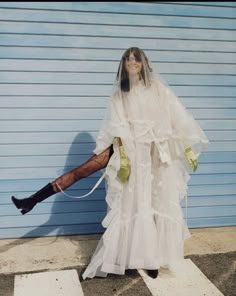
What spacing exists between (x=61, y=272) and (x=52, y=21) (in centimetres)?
233

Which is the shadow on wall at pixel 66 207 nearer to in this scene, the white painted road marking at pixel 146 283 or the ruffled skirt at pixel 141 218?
the white painted road marking at pixel 146 283

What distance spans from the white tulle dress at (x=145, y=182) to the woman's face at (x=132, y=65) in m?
0.13

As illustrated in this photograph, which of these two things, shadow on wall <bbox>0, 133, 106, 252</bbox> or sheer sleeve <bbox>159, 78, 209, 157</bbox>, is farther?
shadow on wall <bbox>0, 133, 106, 252</bbox>

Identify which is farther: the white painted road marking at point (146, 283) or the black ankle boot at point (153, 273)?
the black ankle boot at point (153, 273)

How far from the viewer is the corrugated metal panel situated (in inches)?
159

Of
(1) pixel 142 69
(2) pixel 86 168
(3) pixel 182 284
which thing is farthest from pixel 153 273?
(1) pixel 142 69

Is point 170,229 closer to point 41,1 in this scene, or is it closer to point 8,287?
point 8,287

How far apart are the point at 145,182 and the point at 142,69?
914mm

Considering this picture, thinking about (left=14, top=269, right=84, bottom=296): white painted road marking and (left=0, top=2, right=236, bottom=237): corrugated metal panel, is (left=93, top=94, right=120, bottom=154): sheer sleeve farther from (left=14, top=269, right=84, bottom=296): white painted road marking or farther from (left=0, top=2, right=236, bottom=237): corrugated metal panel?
(left=14, top=269, right=84, bottom=296): white painted road marking

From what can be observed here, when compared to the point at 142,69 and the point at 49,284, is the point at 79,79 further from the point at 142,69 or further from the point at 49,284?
the point at 49,284

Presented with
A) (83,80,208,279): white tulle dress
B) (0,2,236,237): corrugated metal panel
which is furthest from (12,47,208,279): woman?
(0,2,236,237): corrugated metal panel

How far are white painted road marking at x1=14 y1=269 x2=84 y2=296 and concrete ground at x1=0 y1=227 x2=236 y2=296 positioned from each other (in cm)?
8

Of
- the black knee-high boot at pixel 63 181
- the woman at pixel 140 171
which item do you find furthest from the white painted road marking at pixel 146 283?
the black knee-high boot at pixel 63 181

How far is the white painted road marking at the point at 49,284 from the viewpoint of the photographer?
132 inches
